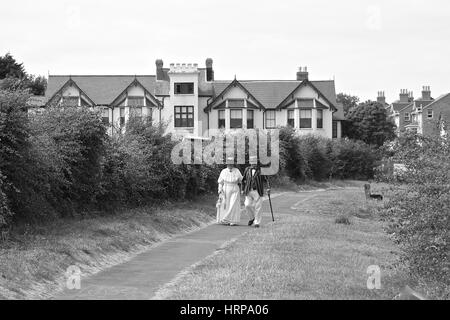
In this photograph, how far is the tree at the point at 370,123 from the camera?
80062mm

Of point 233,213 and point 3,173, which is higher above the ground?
point 3,173

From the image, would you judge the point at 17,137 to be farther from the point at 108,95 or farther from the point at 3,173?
the point at 108,95

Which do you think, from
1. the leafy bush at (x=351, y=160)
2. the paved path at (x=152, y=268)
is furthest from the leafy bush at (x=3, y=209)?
the leafy bush at (x=351, y=160)

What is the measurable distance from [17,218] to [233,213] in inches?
324

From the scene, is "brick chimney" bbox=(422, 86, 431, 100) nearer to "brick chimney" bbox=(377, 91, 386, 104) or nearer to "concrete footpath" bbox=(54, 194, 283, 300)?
"brick chimney" bbox=(377, 91, 386, 104)

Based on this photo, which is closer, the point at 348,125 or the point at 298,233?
the point at 298,233

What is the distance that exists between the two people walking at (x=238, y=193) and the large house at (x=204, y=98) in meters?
41.2

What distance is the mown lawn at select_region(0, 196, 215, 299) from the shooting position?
34.7 ft

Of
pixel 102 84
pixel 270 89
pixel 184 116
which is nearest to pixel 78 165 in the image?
pixel 184 116

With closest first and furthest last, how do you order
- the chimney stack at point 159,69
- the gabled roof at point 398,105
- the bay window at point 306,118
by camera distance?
the bay window at point 306,118 → the chimney stack at point 159,69 → the gabled roof at point 398,105

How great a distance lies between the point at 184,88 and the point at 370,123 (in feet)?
89.4

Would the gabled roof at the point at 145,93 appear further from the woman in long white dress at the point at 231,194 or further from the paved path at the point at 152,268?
the paved path at the point at 152,268

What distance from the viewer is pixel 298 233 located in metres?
17.5
